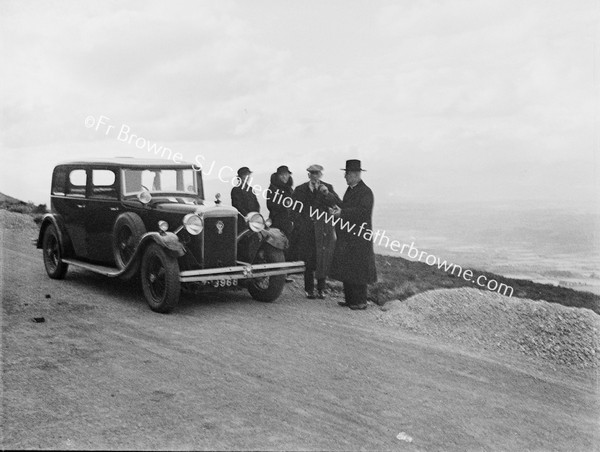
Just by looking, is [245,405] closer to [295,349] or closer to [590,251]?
[295,349]

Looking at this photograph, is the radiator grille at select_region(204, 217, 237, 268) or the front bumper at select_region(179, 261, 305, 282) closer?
the front bumper at select_region(179, 261, 305, 282)

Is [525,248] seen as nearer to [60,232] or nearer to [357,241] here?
[357,241]

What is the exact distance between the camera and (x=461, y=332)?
7730 mm

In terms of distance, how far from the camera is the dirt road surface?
4.24 meters

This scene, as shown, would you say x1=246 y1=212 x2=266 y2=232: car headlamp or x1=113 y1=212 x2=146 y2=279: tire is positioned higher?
x1=246 y1=212 x2=266 y2=232: car headlamp

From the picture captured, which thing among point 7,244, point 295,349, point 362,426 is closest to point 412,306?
point 295,349

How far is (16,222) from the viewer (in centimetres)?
1484

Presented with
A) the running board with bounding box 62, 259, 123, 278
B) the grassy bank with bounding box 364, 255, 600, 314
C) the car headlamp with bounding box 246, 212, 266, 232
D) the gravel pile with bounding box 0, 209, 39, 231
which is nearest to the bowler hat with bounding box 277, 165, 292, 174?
the car headlamp with bounding box 246, 212, 266, 232

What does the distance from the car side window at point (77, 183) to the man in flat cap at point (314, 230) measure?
3522mm

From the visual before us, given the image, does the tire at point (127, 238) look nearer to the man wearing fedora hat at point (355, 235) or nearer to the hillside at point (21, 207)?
the man wearing fedora hat at point (355, 235)

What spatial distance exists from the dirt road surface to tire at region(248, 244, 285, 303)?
31.4 inches

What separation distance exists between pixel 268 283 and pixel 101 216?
285 cm

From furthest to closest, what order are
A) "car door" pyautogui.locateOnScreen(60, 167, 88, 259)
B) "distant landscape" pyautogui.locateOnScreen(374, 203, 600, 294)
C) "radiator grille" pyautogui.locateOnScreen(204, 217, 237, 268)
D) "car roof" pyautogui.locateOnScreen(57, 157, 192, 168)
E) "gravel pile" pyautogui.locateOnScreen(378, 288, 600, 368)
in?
"distant landscape" pyautogui.locateOnScreen(374, 203, 600, 294) < "car door" pyautogui.locateOnScreen(60, 167, 88, 259) < "car roof" pyautogui.locateOnScreen(57, 157, 192, 168) < "radiator grille" pyautogui.locateOnScreen(204, 217, 237, 268) < "gravel pile" pyautogui.locateOnScreen(378, 288, 600, 368)

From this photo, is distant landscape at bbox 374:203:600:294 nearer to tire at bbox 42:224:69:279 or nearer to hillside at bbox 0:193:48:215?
tire at bbox 42:224:69:279
